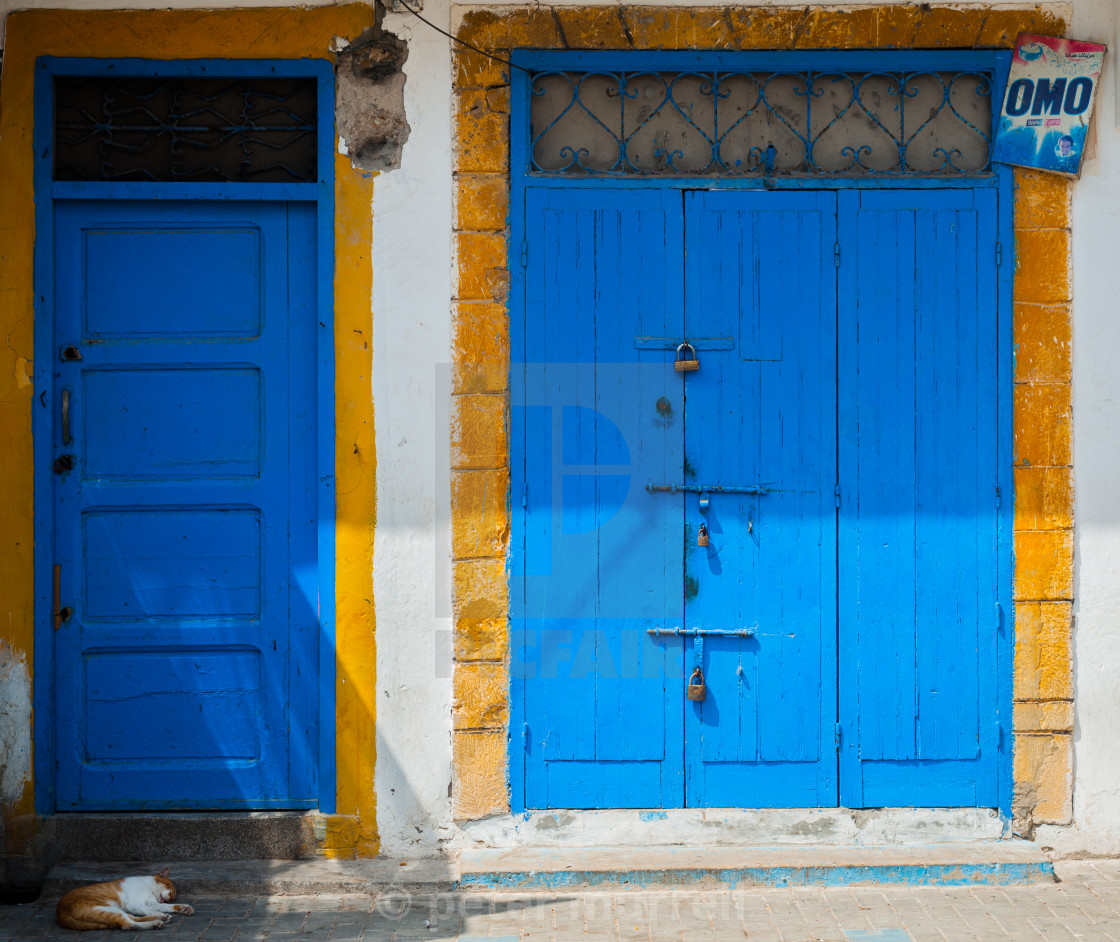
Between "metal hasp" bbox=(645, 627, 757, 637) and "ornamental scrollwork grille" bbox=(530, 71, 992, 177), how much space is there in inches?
72.7

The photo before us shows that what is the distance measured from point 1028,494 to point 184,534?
3390 millimetres

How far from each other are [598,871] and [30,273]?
10.5 feet

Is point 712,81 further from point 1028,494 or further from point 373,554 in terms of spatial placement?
point 373,554

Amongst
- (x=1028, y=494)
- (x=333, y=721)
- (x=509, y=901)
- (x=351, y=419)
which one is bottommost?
(x=509, y=901)

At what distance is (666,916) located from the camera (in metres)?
3.68

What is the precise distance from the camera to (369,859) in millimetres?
4066

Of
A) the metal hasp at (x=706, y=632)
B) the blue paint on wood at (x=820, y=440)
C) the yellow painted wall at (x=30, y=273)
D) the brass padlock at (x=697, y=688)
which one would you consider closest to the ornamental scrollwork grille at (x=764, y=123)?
the blue paint on wood at (x=820, y=440)

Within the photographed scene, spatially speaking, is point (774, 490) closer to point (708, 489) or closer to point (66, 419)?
point (708, 489)

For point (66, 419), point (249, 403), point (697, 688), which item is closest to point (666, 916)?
point (697, 688)

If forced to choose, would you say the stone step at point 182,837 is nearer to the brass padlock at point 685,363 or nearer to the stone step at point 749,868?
the stone step at point 749,868

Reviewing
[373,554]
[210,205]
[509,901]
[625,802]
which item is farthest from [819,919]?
[210,205]

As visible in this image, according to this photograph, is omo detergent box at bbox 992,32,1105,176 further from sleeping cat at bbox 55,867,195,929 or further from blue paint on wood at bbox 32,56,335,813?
sleeping cat at bbox 55,867,195,929

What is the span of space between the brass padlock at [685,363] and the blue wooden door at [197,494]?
1473mm

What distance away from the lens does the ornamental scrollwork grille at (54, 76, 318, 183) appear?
4.13 metres
